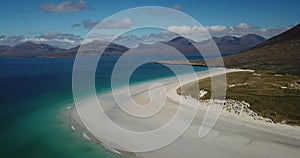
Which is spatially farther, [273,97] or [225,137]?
[273,97]

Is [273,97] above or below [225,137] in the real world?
above

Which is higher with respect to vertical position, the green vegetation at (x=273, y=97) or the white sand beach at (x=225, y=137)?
the green vegetation at (x=273, y=97)

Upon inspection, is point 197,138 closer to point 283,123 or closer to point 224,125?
point 224,125

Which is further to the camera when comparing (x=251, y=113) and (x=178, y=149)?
(x=251, y=113)

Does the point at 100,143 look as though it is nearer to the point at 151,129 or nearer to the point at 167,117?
the point at 151,129

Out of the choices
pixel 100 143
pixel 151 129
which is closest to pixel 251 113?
pixel 151 129

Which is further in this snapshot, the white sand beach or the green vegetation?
the green vegetation

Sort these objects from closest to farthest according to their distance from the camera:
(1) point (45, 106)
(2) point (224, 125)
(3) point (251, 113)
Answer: (2) point (224, 125) < (3) point (251, 113) < (1) point (45, 106)

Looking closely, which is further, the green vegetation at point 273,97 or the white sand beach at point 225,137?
the green vegetation at point 273,97

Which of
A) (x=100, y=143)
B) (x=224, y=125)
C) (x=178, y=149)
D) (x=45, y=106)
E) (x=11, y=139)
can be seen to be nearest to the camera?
(x=178, y=149)

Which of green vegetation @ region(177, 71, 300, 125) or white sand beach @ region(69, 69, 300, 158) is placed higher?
green vegetation @ region(177, 71, 300, 125)
